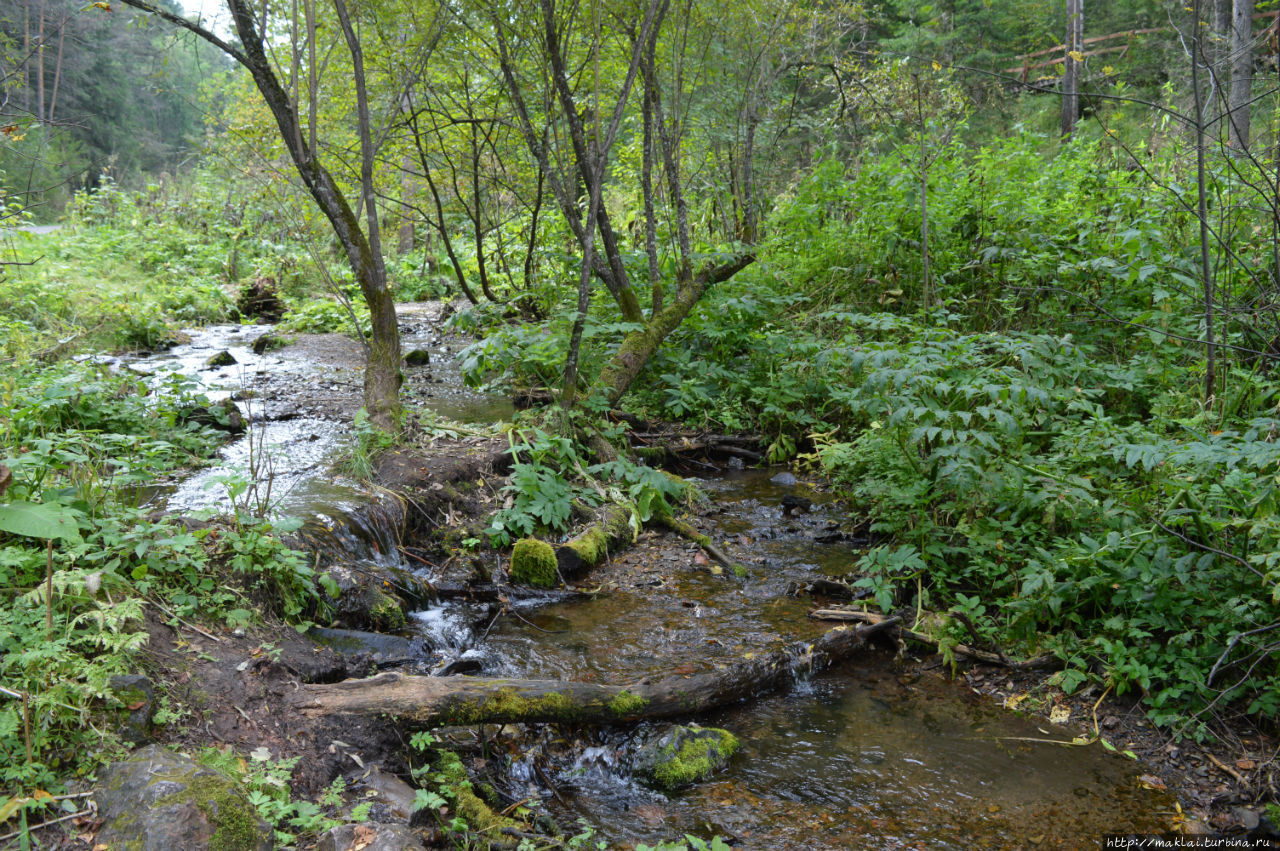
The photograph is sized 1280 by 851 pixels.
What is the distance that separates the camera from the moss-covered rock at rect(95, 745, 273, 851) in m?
2.10

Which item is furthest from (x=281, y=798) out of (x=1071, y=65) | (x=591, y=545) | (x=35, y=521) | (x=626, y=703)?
(x=1071, y=65)

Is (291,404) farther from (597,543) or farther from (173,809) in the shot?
(173,809)

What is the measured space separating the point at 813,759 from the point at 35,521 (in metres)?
3.20

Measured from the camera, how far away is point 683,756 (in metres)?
3.27

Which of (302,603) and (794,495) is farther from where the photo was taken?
(794,495)

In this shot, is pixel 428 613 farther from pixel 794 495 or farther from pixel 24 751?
pixel 794 495

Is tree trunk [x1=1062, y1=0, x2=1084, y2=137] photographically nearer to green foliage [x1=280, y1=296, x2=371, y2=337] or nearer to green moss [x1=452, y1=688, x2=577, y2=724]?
green foliage [x1=280, y1=296, x2=371, y2=337]

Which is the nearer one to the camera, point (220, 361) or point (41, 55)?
point (220, 361)

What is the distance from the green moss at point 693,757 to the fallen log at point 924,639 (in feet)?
4.27

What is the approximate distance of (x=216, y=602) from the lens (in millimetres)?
3293

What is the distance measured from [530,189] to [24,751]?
9564 millimetres

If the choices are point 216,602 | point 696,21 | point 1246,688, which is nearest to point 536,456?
point 216,602

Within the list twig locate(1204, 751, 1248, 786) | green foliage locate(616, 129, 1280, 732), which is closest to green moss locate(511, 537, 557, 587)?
green foliage locate(616, 129, 1280, 732)

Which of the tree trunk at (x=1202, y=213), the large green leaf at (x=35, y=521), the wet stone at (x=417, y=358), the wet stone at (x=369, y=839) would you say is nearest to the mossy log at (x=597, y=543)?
the wet stone at (x=369, y=839)
